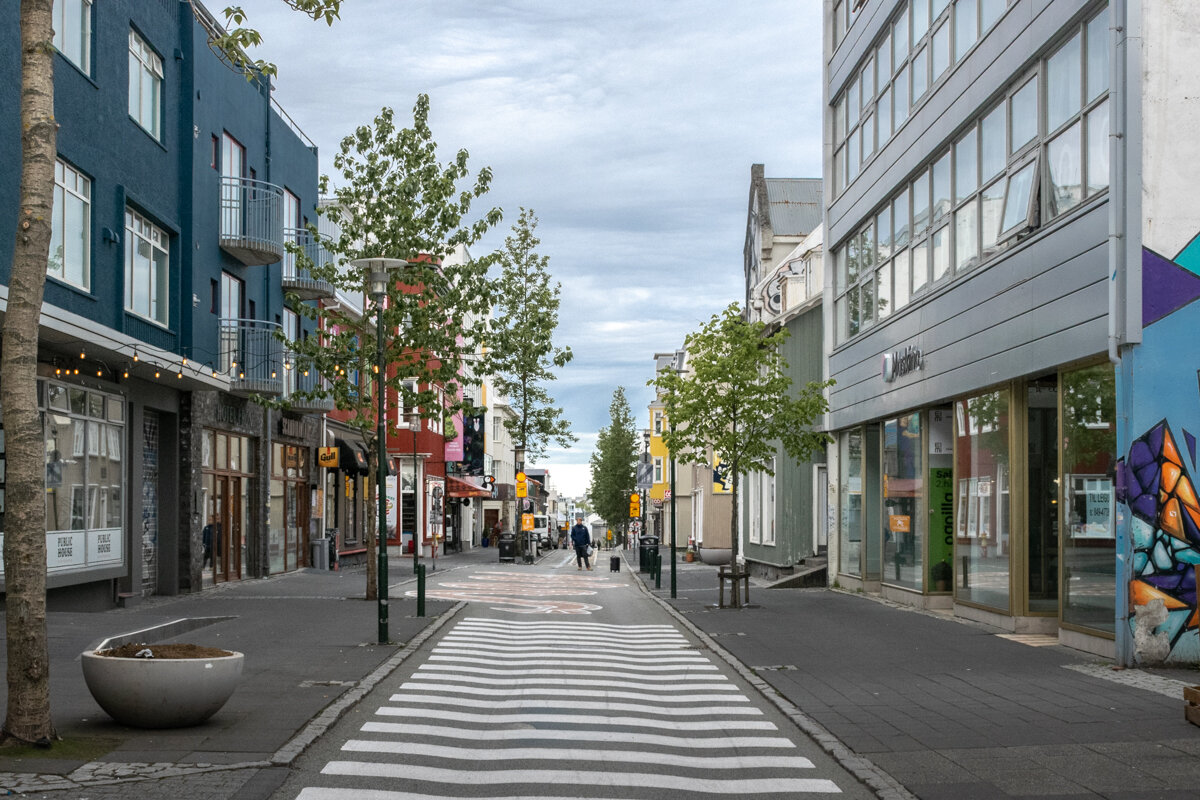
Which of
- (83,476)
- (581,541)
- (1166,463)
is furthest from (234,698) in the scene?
(581,541)

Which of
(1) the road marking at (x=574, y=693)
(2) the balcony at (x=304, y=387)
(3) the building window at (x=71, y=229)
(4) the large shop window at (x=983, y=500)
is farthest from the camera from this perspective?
(2) the balcony at (x=304, y=387)

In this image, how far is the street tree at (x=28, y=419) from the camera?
832cm

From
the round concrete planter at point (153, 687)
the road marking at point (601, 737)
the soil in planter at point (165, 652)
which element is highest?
the soil in planter at point (165, 652)

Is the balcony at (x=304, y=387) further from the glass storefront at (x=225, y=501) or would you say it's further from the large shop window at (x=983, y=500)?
the large shop window at (x=983, y=500)

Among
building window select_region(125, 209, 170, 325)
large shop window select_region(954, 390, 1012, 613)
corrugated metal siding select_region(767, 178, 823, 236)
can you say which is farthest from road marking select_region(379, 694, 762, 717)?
corrugated metal siding select_region(767, 178, 823, 236)

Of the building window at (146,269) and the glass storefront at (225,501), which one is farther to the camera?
the glass storefront at (225,501)

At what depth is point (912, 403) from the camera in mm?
22594

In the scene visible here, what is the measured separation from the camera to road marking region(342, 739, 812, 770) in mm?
8828

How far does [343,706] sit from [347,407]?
46.9ft

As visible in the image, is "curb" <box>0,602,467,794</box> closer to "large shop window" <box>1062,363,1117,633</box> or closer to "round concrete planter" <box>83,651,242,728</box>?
"round concrete planter" <box>83,651,242,728</box>

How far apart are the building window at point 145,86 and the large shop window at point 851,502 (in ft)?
50.1

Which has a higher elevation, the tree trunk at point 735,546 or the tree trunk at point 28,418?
the tree trunk at point 28,418

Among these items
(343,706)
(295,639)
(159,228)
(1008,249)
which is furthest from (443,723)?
(159,228)

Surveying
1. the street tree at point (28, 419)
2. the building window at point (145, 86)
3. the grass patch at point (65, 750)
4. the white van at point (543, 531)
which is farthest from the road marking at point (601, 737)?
the white van at point (543, 531)
